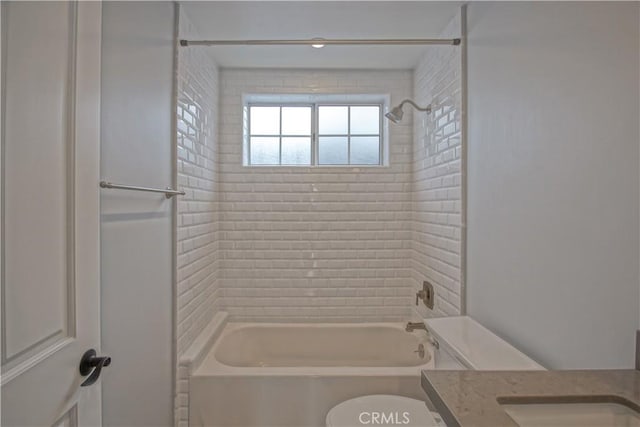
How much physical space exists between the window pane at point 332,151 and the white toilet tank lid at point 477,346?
154cm

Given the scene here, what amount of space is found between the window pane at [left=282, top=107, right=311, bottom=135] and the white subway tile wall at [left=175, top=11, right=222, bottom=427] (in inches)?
21.5

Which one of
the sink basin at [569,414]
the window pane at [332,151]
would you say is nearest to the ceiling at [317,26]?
the window pane at [332,151]

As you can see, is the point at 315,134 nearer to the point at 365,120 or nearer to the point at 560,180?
the point at 365,120

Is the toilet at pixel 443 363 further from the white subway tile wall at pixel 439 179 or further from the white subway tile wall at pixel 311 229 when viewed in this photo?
the white subway tile wall at pixel 311 229

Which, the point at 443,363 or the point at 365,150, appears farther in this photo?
the point at 365,150

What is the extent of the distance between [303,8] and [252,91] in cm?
92

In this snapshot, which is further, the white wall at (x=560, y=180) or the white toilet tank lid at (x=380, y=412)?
the white toilet tank lid at (x=380, y=412)

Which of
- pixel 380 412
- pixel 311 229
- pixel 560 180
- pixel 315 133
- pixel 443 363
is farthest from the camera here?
pixel 315 133

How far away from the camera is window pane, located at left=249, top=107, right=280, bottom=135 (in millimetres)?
2895

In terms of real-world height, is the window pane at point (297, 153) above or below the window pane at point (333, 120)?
below

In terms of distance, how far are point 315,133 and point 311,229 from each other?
77 centimetres

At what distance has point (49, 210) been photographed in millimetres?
770

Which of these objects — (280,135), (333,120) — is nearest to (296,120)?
(280,135)

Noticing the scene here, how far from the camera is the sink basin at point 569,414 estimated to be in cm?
78
